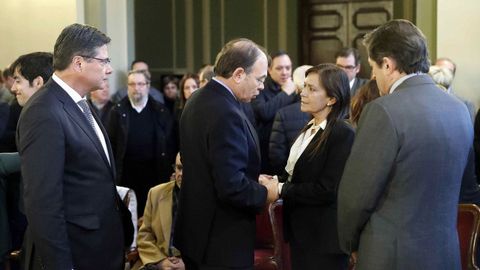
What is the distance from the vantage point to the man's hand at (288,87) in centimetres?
532

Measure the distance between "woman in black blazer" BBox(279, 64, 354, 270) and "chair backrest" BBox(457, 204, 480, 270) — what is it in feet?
2.21

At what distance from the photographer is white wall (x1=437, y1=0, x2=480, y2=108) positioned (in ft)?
18.1

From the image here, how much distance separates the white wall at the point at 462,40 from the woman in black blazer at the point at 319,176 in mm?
2699

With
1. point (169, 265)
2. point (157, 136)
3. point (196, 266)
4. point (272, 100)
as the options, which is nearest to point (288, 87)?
point (272, 100)

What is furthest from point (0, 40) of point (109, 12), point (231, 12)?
point (231, 12)

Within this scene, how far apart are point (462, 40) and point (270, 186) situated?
3.10 metres

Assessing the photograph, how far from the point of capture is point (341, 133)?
2969mm

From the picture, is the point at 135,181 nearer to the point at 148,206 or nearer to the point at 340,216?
the point at 148,206

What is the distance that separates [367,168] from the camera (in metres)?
2.32

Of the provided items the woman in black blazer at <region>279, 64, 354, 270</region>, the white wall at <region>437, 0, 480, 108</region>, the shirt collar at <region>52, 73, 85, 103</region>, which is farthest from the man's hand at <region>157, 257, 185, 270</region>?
the white wall at <region>437, 0, 480, 108</region>

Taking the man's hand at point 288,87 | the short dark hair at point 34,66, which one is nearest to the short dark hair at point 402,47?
the short dark hair at point 34,66

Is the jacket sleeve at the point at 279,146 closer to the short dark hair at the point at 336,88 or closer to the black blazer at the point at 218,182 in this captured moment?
the short dark hair at the point at 336,88

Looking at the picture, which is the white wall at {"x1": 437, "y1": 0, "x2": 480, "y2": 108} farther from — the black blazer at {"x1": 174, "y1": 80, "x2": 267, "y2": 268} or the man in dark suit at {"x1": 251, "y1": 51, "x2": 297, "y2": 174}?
the black blazer at {"x1": 174, "y1": 80, "x2": 267, "y2": 268}

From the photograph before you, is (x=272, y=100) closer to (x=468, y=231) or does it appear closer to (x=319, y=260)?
(x=468, y=231)
